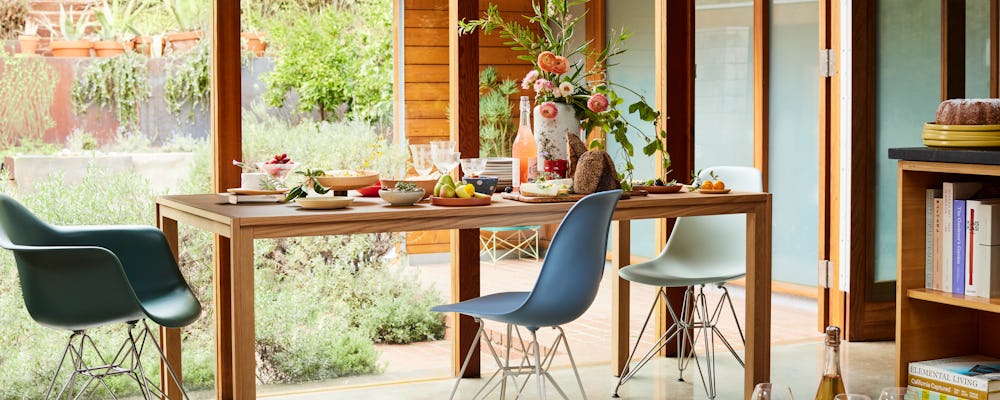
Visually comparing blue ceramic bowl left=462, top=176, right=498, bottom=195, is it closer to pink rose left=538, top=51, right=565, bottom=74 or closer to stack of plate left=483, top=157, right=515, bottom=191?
stack of plate left=483, top=157, right=515, bottom=191

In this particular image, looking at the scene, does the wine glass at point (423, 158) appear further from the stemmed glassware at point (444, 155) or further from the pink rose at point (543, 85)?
the pink rose at point (543, 85)

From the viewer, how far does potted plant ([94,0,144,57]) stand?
13.5 feet

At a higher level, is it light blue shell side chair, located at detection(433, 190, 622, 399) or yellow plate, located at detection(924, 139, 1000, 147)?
yellow plate, located at detection(924, 139, 1000, 147)

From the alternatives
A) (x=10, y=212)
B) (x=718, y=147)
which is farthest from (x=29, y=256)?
(x=718, y=147)

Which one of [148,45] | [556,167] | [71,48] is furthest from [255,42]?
[556,167]

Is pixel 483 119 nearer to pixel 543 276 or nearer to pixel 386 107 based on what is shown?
pixel 386 107

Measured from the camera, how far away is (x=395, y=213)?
338 centimetres

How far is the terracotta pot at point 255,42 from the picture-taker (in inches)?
169

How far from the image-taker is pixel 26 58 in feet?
13.2

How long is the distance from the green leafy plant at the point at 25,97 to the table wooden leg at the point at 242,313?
51.7 inches

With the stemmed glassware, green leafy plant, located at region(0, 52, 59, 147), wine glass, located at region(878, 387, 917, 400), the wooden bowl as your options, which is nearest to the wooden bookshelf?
the stemmed glassware

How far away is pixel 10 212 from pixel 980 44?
423 cm

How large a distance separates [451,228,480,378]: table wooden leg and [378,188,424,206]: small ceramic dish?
1049mm

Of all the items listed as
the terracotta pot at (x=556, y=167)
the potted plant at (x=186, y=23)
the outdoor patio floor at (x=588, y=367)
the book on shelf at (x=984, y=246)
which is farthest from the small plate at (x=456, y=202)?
the book on shelf at (x=984, y=246)
